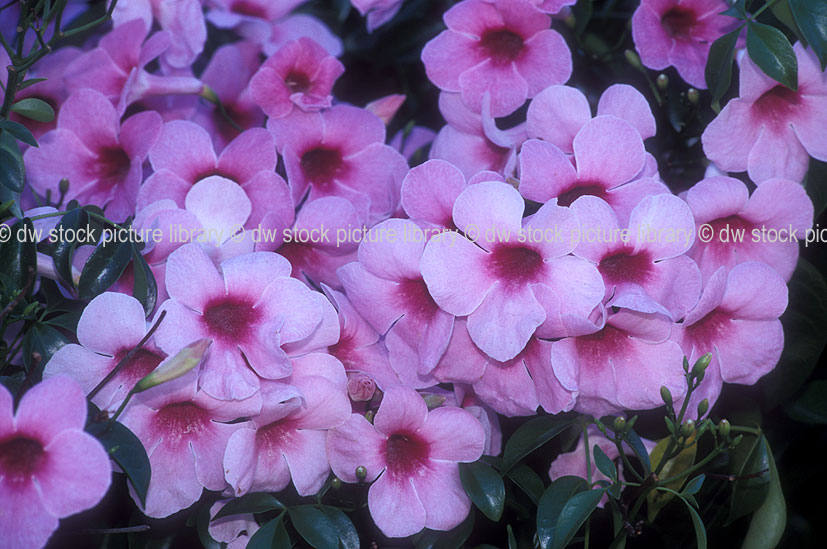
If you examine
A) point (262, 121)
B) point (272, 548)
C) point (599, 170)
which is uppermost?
point (599, 170)

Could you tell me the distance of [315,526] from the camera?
77 cm

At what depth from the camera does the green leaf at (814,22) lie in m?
0.84

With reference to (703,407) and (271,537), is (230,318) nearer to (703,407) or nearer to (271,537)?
(271,537)

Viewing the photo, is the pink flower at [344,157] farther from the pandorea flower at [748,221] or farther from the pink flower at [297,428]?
the pandorea flower at [748,221]

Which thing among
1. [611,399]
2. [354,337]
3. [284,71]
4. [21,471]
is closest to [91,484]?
[21,471]

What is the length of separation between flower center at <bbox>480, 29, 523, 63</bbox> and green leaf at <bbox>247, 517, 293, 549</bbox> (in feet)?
2.15

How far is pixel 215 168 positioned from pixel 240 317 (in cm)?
27

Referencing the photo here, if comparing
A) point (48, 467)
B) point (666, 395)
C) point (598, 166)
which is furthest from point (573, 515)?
point (48, 467)

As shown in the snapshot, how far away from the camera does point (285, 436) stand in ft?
2.70

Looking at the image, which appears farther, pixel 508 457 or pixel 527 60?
pixel 527 60

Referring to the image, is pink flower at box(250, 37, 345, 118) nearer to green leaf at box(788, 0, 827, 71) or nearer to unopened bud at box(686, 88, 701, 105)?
unopened bud at box(686, 88, 701, 105)

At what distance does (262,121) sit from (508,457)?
2.06ft

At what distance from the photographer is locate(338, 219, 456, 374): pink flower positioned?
0.83m

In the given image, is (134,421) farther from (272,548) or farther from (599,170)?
(599,170)
